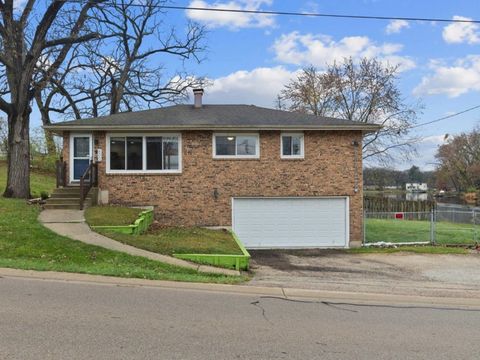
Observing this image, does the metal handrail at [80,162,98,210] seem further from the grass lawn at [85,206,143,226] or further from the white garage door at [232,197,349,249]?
the white garage door at [232,197,349,249]

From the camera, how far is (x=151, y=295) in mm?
7480

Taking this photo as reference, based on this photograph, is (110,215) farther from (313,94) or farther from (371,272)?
(313,94)

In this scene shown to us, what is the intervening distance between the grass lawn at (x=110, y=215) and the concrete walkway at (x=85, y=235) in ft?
0.92

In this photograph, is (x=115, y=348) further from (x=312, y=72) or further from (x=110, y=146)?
(x=312, y=72)

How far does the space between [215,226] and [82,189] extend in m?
5.40

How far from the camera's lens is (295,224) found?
18.9 m

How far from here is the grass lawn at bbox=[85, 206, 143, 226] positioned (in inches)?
551

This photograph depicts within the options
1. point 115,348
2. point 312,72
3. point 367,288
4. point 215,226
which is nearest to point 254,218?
point 215,226

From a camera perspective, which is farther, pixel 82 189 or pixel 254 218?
pixel 254 218

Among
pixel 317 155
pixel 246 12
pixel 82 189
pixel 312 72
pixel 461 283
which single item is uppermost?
pixel 312 72

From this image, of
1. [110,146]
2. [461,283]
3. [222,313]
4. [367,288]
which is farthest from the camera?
[110,146]

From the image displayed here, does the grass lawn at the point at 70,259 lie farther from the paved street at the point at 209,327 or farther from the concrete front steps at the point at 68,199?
the concrete front steps at the point at 68,199

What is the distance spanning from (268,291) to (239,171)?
10437 millimetres

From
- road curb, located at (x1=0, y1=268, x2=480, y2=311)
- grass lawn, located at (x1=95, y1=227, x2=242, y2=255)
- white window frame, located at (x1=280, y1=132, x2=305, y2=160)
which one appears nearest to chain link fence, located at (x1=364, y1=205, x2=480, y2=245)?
white window frame, located at (x1=280, y1=132, x2=305, y2=160)
